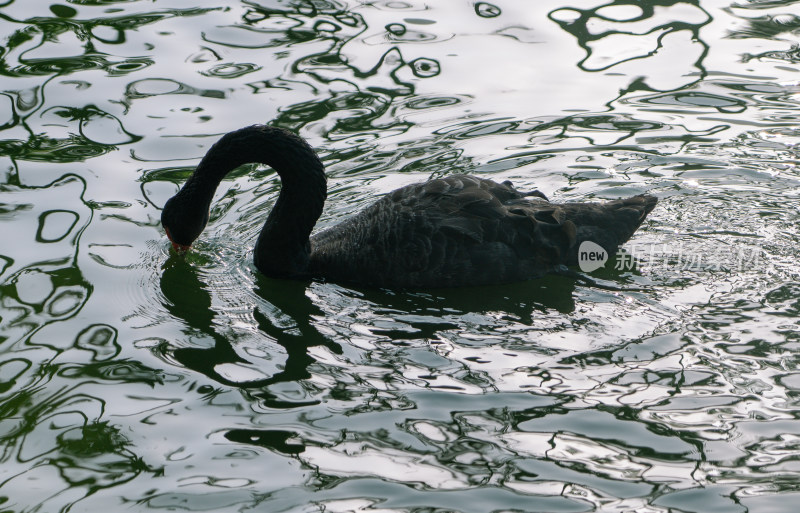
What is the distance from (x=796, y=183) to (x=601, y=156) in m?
1.32

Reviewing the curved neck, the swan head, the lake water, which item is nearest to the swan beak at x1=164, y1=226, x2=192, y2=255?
the swan head

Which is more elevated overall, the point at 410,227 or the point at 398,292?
the point at 410,227

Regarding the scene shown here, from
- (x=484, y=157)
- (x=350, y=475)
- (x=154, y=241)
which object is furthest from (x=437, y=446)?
(x=484, y=157)

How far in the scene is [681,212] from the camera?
6.96 meters

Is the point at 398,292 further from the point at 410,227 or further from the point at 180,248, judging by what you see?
the point at 180,248

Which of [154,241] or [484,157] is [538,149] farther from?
[154,241]

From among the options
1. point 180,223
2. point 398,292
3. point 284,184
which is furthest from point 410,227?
point 180,223

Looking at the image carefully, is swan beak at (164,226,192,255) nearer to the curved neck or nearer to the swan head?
the swan head

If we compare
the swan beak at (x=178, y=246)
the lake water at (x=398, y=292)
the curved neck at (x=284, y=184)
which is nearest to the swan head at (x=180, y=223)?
the swan beak at (x=178, y=246)

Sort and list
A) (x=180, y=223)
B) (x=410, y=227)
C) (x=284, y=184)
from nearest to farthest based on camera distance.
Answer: (x=410, y=227) < (x=180, y=223) < (x=284, y=184)

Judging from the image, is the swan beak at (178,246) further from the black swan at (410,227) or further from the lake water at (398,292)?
the lake water at (398,292)

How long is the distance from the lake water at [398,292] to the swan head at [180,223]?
23 cm

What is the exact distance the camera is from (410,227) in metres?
6.14

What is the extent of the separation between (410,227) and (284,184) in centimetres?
85
